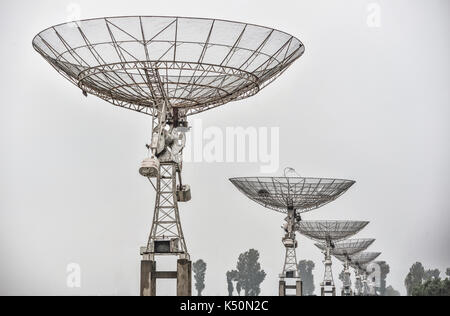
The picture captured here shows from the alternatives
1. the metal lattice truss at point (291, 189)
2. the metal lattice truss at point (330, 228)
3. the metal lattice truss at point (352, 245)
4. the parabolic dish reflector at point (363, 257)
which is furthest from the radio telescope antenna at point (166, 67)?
the parabolic dish reflector at point (363, 257)

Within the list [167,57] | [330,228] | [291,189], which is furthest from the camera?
[330,228]

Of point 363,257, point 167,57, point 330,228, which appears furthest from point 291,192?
point 363,257

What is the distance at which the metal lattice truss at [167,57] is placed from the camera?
150 feet

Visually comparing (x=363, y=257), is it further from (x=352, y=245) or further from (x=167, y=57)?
(x=167, y=57)

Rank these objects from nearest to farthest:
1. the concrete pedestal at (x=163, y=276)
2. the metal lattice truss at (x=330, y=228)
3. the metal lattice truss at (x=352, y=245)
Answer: the concrete pedestal at (x=163, y=276)
the metal lattice truss at (x=330, y=228)
the metal lattice truss at (x=352, y=245)

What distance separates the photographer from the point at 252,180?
8094cm

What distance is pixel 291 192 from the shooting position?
270 feet

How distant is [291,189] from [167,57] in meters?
37.3

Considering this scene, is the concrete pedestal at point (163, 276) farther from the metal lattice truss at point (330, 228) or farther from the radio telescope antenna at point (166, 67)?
the metal lattice truss at point (330, 228)

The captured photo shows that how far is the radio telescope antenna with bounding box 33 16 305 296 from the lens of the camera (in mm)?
45875

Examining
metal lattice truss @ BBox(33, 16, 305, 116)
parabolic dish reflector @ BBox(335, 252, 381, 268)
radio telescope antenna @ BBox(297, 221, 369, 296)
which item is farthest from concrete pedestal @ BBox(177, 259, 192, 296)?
parabolic dish reflector @ BBox(335, 252, 381, 268)

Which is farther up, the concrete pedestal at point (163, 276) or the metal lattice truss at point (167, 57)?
the metal lattice truss at point (167, 57)

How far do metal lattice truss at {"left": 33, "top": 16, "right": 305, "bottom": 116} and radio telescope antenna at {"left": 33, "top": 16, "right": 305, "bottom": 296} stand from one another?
6cm
